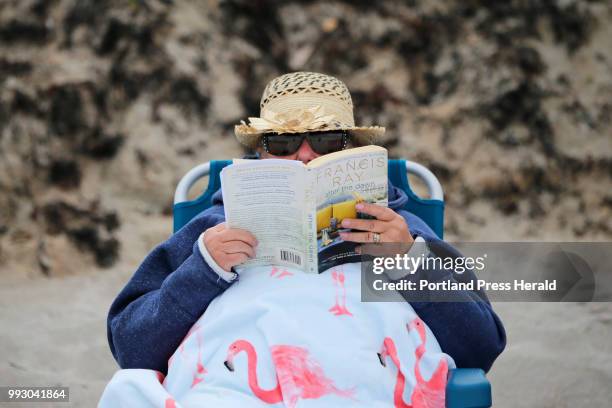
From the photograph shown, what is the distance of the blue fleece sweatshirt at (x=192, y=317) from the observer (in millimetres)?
1812

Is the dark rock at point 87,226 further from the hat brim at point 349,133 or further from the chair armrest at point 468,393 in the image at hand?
the chair armrest at point 468,393

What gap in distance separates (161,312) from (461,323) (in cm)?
80

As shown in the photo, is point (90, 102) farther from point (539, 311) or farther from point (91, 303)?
point (539, 311)

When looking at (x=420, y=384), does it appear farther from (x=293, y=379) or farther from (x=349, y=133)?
(x=349, y=133)

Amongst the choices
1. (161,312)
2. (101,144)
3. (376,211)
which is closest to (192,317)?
(161,312)

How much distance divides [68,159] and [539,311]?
2.99 metres

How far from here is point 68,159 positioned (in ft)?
14.6

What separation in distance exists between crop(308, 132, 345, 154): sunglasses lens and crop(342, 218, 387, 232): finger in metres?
0.37

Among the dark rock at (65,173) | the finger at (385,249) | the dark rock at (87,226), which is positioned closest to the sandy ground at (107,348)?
the dark rock at (87,226)

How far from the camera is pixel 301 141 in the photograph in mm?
2035

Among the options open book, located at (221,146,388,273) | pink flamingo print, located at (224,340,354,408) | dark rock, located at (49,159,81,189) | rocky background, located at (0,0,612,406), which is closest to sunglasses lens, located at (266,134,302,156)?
open book, located at (221,146,388,273)

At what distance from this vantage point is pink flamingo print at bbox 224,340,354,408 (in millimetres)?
1623

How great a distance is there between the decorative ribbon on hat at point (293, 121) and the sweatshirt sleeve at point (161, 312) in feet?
1.43

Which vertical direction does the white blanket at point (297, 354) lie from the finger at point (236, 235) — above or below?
below
